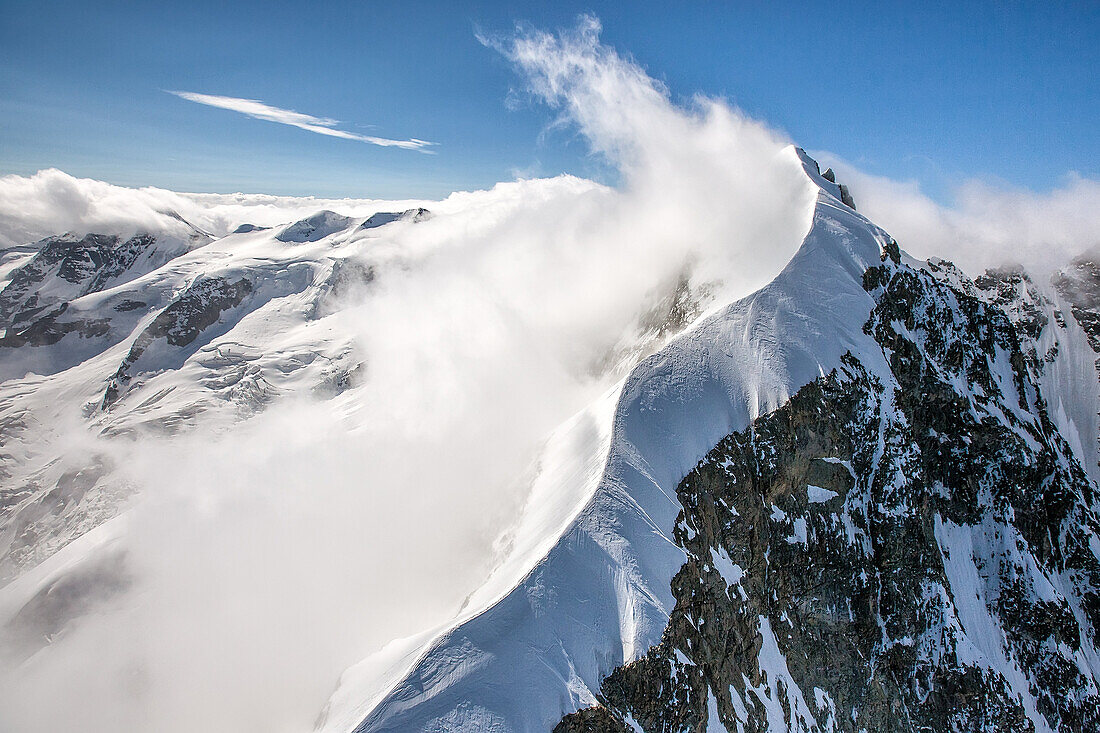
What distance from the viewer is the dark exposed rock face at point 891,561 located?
34.4m

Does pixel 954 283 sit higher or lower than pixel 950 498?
higher

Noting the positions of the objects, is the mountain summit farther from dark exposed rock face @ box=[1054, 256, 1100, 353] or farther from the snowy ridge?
dark exposed rock face @ box=[1054, 256, 1100, 353]

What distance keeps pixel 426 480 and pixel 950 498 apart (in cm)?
6242

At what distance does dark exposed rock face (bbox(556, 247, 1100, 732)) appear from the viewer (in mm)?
34406

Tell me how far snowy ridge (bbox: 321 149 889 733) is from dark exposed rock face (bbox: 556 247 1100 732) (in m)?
1.51

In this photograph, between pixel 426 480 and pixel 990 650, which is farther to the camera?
pixel 426 480

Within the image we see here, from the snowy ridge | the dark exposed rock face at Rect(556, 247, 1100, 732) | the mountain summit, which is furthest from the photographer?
the dark exposed rock face at Rect(556, 247, 1100, 732)

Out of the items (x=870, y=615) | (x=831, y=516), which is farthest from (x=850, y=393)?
(x=870, y=615)

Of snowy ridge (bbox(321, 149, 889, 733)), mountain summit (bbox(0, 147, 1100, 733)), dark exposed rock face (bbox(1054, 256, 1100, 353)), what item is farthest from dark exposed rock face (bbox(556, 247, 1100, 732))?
dark exposed rock face (bbox(1054, 256, 1100, 353))

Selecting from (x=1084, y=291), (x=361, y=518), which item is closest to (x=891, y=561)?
(x=361, y=518)

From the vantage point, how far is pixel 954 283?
85.0 metres

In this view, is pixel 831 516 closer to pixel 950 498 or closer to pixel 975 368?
pixel 950 498

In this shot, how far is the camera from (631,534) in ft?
109

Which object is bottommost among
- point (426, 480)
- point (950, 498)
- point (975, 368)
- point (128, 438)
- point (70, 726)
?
point (128, 438)
